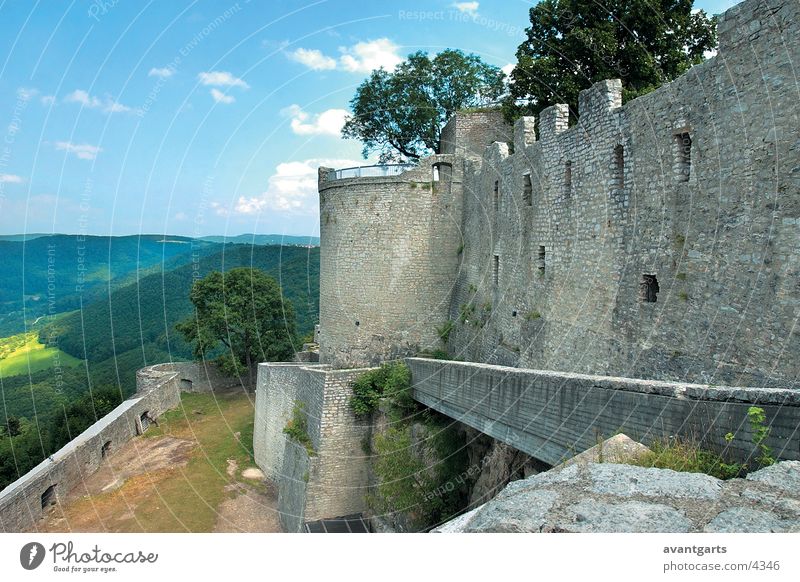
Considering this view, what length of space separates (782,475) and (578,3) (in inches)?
782

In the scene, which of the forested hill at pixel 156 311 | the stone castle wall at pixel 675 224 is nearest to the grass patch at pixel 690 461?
the stone castle wall at pixel 675 224

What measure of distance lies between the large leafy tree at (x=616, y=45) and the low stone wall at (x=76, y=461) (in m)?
21.2

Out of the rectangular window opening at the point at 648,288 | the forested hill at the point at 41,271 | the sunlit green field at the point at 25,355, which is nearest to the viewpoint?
the rectangular window opening at the point at 648,288

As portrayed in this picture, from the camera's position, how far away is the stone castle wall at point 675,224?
6984 millimetres

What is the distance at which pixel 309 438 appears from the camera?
1723 centimetres

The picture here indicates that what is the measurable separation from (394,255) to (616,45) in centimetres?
1037

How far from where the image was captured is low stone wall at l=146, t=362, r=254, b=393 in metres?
36.9

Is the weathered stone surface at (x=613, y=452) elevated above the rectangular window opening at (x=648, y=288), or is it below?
below

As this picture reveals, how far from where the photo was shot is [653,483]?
4.64 m

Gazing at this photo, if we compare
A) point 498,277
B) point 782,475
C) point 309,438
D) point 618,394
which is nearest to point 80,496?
point 309,438

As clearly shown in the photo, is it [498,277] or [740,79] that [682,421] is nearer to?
[740,79]

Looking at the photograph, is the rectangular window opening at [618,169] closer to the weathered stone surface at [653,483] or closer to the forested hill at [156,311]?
the weathered stone surface at [653,483]

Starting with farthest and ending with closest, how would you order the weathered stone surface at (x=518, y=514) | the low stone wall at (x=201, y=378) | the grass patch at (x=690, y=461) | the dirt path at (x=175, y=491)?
1. the low stone wall at (x=201, y=378)
2. the dirt path at (x=175, y=491)
3. the grass patch at (x=690, y=461)
4. the weathered stone surface at (x=518, y=514)

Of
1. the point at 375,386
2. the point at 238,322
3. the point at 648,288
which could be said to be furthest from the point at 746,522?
the point at 238,322
